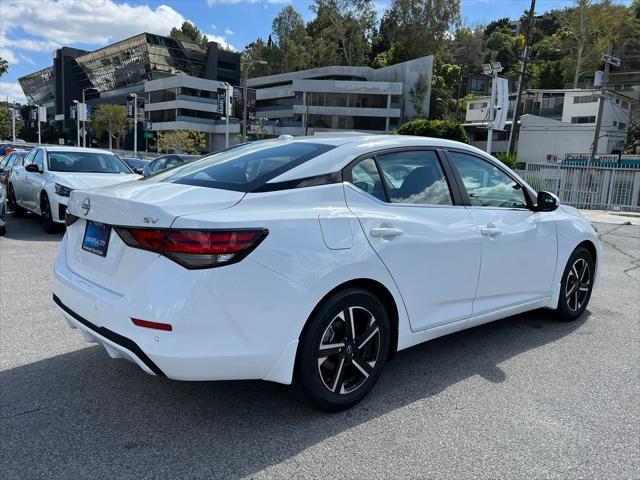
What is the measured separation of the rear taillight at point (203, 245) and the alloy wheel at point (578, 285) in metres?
3.57

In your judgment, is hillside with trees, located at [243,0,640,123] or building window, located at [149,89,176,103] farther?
building window, located at [149,89,176,103]

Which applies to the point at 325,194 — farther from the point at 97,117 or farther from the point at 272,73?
the point at 272,73

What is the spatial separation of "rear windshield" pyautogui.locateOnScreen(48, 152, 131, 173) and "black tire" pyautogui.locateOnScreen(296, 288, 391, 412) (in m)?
8.23

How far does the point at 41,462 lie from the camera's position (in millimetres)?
2580

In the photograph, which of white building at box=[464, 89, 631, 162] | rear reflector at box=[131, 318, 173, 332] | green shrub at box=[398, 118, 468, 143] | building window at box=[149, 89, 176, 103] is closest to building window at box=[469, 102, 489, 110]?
white building at box=[464, 89, 631, 162]

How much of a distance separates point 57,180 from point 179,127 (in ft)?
229

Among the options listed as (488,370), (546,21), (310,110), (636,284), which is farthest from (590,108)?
(546,21)

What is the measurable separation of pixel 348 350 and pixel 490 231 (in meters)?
1.50

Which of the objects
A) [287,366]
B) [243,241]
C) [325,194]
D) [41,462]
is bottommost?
[41,462]

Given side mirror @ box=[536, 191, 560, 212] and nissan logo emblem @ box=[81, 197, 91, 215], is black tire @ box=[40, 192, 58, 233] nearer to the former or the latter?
nissan logo emblem @ box=[81, 197, 91, 215]

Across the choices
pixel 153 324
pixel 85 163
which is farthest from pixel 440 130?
pixel 153 324

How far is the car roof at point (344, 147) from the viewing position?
3.07 metres

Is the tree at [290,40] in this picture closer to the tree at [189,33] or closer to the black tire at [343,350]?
the tree at [189,33]

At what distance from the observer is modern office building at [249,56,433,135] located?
222 ft
